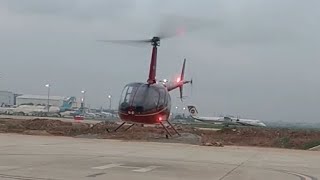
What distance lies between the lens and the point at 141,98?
34188mm

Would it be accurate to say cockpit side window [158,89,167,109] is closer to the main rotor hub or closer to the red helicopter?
the red helicopter

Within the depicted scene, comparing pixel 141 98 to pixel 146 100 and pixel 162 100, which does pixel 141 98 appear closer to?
pixel 146 100

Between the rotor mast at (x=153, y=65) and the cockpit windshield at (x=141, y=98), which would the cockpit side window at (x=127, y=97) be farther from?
the rotor mast at (x=153, y=65)

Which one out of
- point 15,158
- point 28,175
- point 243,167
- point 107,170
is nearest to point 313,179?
point 243,167

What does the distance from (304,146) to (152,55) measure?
12.9m

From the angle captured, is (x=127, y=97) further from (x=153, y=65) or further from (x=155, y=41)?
(x=155, y=41)

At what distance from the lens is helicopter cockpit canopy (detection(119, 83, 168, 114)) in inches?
1341

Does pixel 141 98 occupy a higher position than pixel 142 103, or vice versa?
pixel 141 98

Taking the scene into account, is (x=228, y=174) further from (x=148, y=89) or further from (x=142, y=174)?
(x=148, y=89)

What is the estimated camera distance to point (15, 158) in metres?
17.4

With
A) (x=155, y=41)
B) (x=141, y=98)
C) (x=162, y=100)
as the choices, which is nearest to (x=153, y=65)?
(x=155, y=41)

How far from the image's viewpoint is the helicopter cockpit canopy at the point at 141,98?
112 ft

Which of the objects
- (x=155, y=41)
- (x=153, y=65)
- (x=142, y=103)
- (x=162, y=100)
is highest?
(x=155, y=41)

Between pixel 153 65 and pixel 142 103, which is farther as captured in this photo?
pixel 153 65
